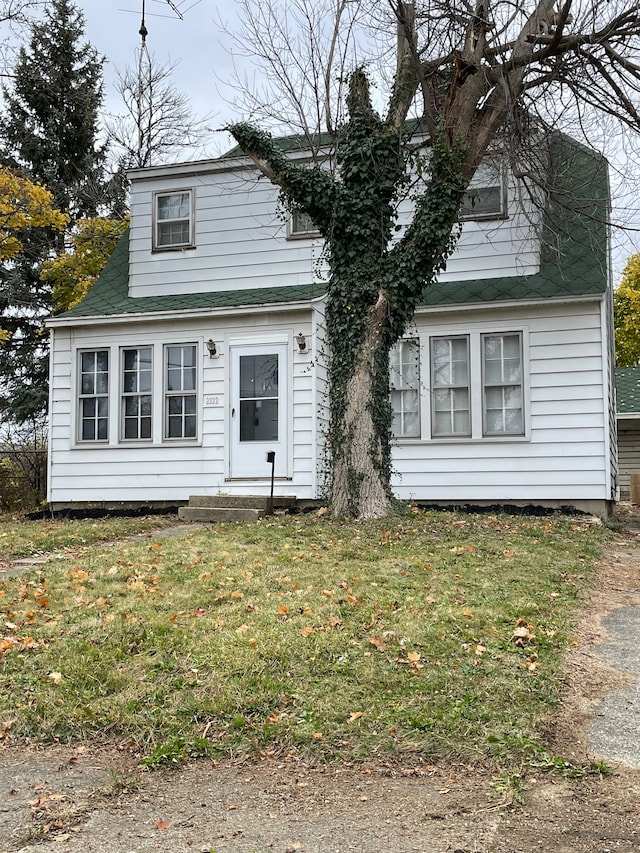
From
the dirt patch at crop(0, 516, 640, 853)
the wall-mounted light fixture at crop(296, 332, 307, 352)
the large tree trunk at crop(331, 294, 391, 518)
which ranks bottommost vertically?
the dirt patch at crop(0, 516, 640, 853)

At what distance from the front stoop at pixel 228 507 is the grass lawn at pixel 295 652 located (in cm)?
386

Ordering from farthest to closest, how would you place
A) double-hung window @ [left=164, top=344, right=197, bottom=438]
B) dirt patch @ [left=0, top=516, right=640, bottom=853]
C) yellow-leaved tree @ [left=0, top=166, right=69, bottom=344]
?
yellow-leaved tree @ [left=0, top=166, right=69, bottom=344]
double-hung window @ [left=164, top=344, right=197, bottom=438]
dirt patch @ [left=0, top=516, right=640, bottom=853]

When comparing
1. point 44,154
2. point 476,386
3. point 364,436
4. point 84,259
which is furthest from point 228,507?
point 44,154

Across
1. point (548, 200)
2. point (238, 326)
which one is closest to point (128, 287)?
point (238, 326)

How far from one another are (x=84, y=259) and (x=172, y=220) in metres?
7.25

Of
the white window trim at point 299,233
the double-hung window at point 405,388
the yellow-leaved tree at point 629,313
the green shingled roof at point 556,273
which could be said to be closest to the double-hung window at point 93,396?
the green shingled roof at point 556,273

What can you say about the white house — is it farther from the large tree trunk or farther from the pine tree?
the pine tree

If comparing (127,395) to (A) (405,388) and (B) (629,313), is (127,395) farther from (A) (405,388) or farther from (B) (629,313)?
(B) (629,313)

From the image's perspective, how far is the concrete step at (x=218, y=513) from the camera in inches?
453

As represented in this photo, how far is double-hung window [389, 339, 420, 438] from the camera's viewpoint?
13250 millimetres

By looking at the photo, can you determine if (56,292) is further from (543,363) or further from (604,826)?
(604,826)

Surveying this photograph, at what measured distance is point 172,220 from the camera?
15.0 metres

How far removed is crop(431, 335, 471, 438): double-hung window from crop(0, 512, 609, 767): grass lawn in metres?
5.42

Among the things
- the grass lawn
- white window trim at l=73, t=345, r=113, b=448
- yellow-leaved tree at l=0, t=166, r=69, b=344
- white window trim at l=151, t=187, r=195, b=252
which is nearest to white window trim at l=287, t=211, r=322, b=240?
white window trim at l=151, t=187, r=195, b=252
